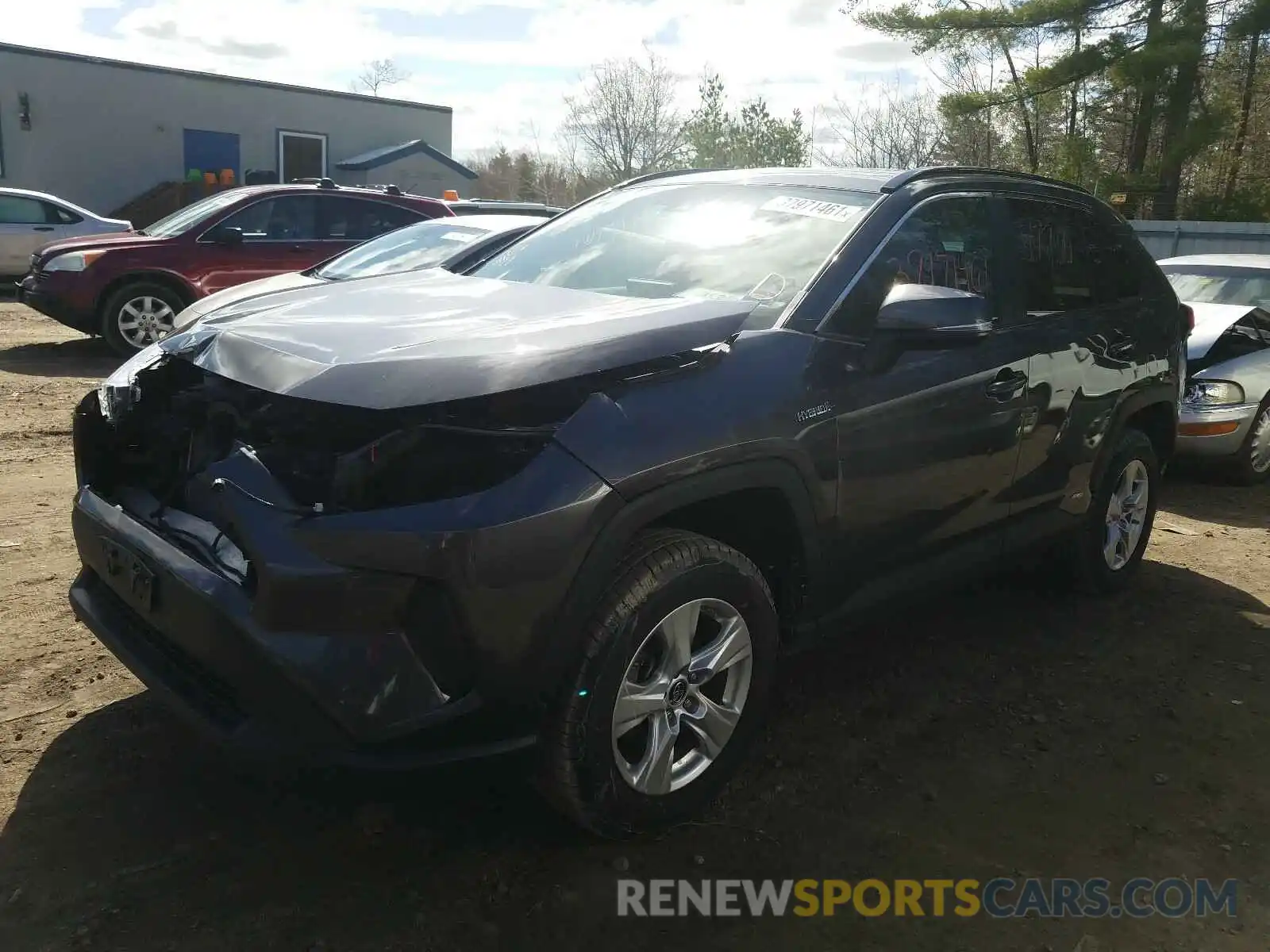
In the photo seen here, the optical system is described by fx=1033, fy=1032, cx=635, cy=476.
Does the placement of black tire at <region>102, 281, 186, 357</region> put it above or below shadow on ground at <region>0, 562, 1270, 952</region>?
above

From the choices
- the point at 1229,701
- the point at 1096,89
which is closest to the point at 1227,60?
the point at 1096,89

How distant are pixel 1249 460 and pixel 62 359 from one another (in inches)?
394

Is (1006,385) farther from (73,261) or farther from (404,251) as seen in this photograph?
(73,261)

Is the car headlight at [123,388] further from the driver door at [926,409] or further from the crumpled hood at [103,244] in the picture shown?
the crumpled hood at [103,244]

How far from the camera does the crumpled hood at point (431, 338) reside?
234cm

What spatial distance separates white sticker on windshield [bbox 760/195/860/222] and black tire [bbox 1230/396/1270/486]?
191 inches

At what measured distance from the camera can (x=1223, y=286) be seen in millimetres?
8016

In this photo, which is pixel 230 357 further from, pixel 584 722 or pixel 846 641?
pixel 846 641

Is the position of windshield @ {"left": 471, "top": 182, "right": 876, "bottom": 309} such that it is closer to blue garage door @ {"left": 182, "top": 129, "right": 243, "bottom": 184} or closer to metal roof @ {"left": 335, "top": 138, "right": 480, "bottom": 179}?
blue garage door @ {"left": 182, "top": 129, "right": 243, "bottom": 184}

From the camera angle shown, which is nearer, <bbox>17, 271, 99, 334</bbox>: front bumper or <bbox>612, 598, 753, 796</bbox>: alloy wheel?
<bbox>612, 598, 753, 796</bbox>: alloy wheel

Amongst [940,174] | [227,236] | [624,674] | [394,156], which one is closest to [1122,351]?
[940,174]

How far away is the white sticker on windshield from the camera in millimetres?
3293

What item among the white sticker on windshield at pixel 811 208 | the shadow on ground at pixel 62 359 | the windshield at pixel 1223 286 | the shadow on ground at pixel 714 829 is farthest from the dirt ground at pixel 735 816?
the shadow on ground at pixel 62 359

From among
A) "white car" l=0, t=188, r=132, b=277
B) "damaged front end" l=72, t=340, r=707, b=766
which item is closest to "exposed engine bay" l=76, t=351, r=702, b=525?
"damaged front end" l=72, t=340, r=707, b=766
